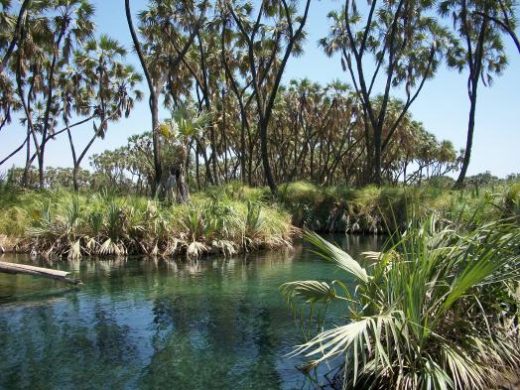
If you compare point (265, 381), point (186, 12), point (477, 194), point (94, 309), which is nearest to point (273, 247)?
point (477, 194)

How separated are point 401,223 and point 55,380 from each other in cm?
1992

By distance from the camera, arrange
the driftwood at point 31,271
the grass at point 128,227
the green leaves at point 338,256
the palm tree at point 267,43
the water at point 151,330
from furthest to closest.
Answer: the palm tree at point 267,43
the grass at point 128,227
the driftwood at point 31,271
the water at point 151,330
the green leaves at point 338,256

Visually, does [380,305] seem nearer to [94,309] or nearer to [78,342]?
[78,342]

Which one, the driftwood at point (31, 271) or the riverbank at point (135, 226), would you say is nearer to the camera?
the driftwood at point (31, 271)

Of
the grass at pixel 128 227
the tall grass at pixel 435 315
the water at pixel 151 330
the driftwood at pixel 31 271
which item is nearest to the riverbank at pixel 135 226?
the grass at pixel 128 227

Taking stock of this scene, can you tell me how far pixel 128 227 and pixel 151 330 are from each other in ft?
28.9

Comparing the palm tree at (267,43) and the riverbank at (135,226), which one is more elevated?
the palm tree at (267,43)

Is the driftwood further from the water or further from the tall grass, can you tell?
the tall grass

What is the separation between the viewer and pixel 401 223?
2419cm

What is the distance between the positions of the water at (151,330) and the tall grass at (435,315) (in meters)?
1.34

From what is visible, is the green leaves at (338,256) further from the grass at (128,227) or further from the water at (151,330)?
the grass at (128,227)

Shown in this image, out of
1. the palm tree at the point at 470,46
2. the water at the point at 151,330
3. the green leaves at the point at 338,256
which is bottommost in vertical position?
the water at the point at 151,330

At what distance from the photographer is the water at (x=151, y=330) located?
6.42 m

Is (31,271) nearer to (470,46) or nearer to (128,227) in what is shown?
(128,227)
